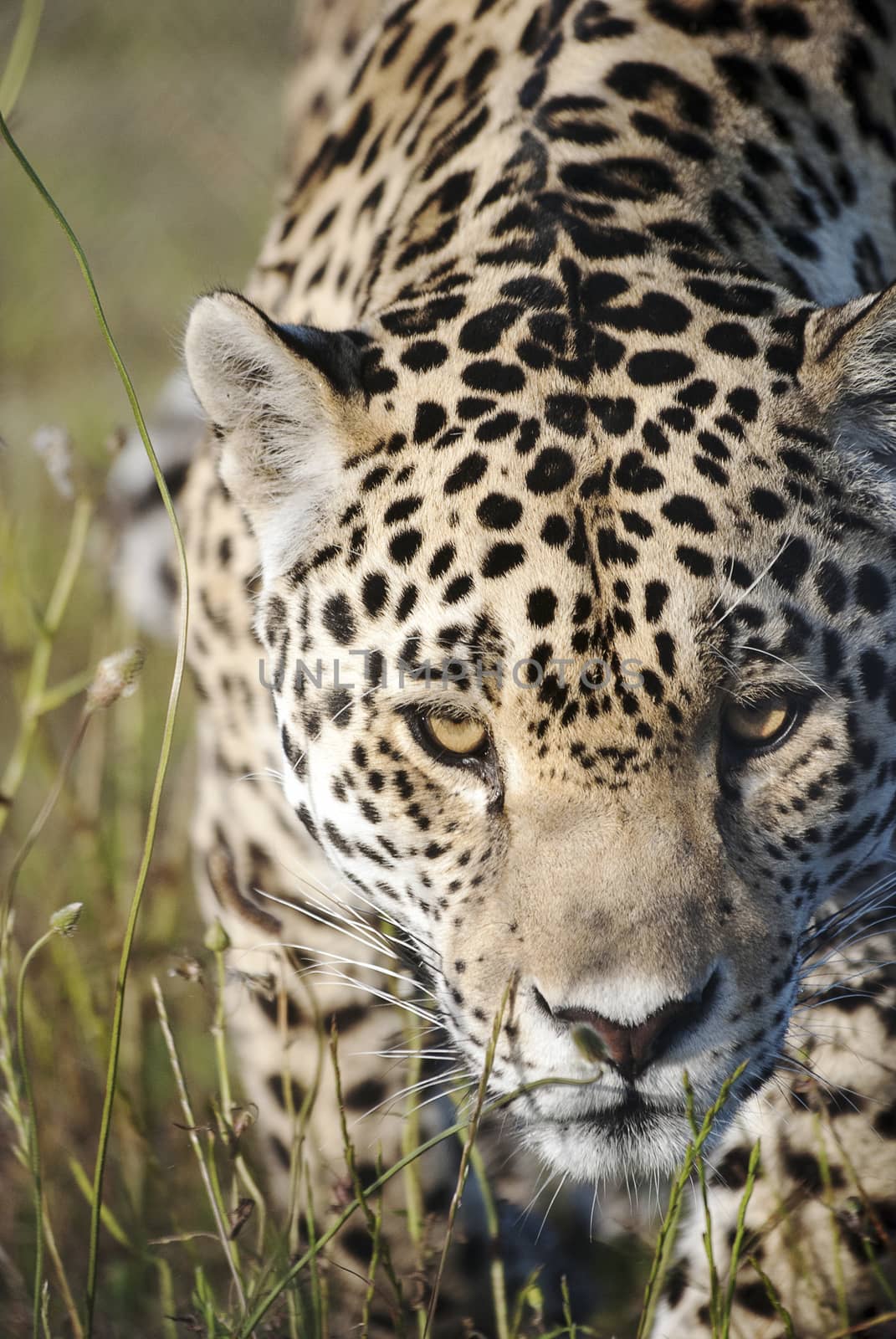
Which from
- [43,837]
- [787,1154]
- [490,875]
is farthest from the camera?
[43,837]

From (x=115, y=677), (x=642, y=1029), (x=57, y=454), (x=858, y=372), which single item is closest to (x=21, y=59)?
(x=57, y=454)

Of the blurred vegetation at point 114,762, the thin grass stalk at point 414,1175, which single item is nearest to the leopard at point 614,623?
the thin grass stalk at point 414,1175

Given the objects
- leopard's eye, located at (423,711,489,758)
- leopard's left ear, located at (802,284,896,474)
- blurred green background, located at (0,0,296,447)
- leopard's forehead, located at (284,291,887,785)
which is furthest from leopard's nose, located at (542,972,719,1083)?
blurred green background, located at (0,0,296,447)

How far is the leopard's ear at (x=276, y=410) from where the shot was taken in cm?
291

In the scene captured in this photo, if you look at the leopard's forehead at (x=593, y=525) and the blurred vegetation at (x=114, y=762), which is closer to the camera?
the leopard's forehead at (x=593, y=525)

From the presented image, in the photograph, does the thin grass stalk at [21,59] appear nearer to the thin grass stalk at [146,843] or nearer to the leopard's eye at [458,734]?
the thin grass stalk at [146,843]

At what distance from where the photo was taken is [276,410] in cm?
307

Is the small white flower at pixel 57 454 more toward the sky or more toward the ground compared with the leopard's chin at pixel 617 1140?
more toward the sky

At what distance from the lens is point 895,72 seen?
3.87 m

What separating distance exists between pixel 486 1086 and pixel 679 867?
0.58 m

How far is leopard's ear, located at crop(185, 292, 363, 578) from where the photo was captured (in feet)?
9.55

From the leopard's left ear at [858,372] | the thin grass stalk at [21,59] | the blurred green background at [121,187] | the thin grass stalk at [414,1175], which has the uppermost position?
the blurred green background at [121,187]

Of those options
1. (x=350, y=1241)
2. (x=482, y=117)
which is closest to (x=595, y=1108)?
(x=350, y=1241)

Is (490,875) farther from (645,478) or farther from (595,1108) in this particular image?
(645,478)
